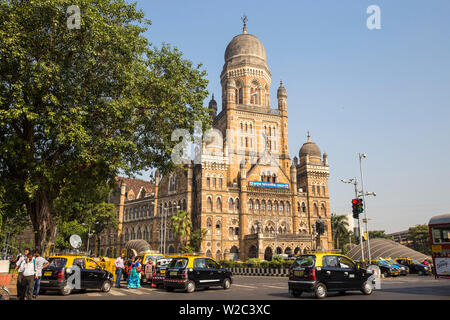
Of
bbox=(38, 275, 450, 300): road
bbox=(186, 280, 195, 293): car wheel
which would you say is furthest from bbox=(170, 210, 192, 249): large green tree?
bbox=(186, 280, 195, 293): car wheel

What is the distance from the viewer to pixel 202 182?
197 feet

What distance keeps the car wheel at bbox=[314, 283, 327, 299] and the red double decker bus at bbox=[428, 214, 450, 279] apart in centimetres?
621

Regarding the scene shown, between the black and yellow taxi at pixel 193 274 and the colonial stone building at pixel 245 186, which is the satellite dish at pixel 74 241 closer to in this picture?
the black and yellow taxi at pixel 193 274

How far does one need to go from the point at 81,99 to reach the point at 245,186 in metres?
46.0

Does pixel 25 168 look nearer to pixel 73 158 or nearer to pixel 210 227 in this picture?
pixel 73 158

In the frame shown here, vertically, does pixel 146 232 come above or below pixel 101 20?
below

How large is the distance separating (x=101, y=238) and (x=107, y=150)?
64.9 meters

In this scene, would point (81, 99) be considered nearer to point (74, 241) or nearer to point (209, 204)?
point (74, 241)

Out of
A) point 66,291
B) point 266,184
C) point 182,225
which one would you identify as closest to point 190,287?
point 66,291

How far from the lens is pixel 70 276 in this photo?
17078 mm

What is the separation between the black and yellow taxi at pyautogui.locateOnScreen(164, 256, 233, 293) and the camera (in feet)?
59.6

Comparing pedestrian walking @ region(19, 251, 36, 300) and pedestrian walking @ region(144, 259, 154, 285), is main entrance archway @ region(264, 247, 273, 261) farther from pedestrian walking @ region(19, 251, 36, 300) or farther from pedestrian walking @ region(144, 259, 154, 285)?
pedestrian walking @ region(19, 251, 36, 300)
